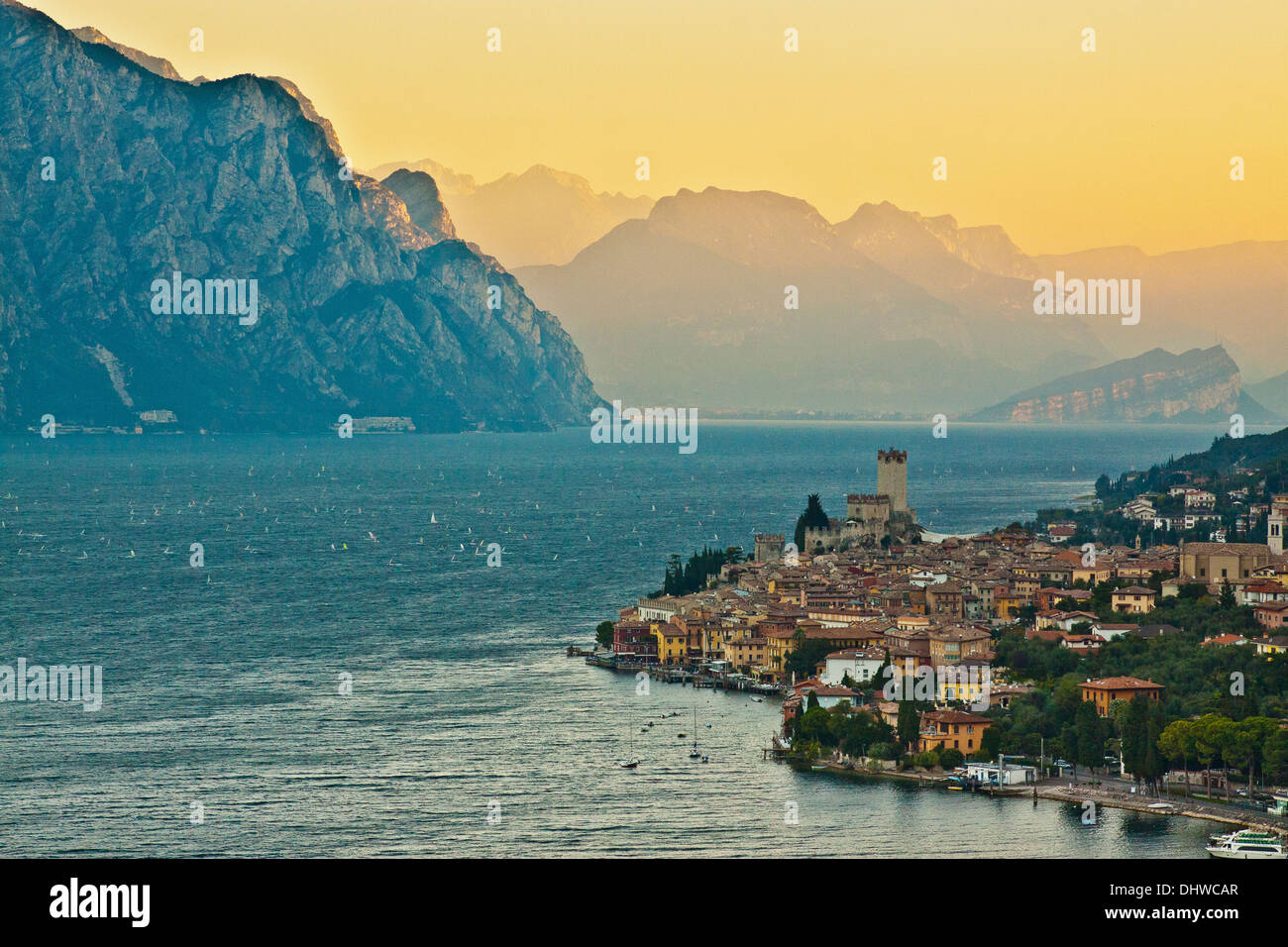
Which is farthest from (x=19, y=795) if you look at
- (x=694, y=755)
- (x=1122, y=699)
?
(x=1122, y=699)

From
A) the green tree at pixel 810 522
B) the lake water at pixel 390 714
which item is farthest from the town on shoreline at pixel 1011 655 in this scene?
the lake water at pixel 390 714

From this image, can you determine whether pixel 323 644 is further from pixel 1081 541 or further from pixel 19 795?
pixel 1081 541

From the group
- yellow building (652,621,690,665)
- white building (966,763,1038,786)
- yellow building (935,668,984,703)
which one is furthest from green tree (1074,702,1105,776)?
yellow building (652,621,690,665)

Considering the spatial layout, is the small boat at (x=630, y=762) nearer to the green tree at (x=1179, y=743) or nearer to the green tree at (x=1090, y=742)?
the green tree at (x=1090, y=742)

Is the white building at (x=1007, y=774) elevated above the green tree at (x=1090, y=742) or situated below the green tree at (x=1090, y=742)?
below

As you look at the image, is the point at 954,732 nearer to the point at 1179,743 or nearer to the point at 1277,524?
the point at 1179,743

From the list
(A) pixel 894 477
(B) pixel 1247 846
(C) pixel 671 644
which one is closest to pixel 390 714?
(C) pixel 671 644
